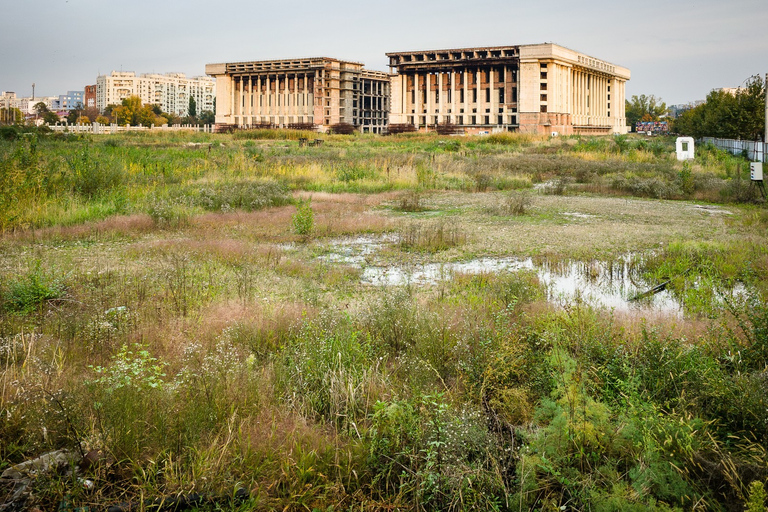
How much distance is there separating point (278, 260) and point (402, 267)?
1829 mm

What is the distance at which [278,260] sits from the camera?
31.7 ft

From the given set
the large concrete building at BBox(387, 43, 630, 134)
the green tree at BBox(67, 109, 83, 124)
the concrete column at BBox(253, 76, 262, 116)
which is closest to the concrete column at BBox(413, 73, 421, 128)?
the large concrete building at BBox(387, 43, 630, 134)

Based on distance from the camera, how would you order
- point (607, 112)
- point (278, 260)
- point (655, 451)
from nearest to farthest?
1. point (655, 451)
2. point (278, 260)
3. point (607, 112)

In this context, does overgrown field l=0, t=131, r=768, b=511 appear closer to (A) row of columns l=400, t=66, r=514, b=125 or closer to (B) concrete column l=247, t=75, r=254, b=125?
(A) row of columns l=400, t=66, r=514, b=125

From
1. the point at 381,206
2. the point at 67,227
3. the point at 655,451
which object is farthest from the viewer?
the point at 381,206

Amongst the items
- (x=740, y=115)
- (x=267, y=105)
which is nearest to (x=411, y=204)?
(x=740, y=115)

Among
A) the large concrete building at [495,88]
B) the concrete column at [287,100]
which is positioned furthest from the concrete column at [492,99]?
the concrete column at [287,100]

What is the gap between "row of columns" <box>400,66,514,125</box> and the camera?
257 feet

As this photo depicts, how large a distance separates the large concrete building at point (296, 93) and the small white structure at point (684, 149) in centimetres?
5951

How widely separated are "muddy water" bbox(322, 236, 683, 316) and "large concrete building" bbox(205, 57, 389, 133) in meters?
78.5

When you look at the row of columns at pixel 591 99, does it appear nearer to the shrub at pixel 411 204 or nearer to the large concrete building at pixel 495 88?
the large concrete building at pixel 495 88

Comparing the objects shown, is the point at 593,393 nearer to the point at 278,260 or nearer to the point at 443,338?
the point at 443,338

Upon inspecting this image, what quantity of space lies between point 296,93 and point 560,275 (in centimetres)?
8689

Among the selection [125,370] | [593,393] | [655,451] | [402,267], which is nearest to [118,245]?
[402,267]
